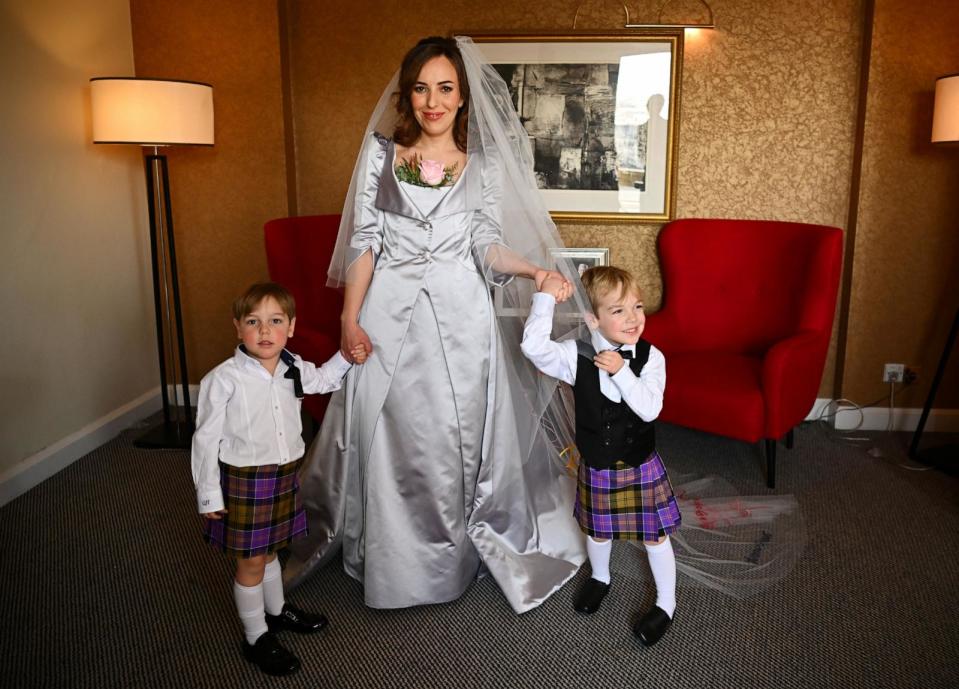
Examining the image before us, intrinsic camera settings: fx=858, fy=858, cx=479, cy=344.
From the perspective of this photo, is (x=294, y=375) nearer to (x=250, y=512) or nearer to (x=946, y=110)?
(x=250, y=512)

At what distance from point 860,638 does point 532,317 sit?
1.37 m

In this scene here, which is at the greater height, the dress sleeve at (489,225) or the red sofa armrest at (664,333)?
the dress sleeve at (489,225)

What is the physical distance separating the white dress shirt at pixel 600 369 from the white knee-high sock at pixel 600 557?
0.52 metres

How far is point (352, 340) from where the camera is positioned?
265 cm

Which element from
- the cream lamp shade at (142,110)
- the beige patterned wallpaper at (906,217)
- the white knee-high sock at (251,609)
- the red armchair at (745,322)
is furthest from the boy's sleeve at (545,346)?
the beige patterned wallpaper at (906,217)

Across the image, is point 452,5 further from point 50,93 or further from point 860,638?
point 860,638

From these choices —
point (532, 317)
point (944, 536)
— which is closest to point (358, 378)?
point (532, 317)

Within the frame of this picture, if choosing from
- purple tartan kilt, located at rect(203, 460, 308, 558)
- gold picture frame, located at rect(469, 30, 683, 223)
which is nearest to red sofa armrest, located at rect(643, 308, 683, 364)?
gold picture frame, located at rect(469, 30, 683, 223)

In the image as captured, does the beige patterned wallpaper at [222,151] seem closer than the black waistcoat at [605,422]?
No

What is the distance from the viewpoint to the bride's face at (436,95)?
2.60 m

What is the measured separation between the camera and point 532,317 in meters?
2.41

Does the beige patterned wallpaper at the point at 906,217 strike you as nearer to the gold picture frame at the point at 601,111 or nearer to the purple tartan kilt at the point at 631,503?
the gold picture frame at the point at 601,111

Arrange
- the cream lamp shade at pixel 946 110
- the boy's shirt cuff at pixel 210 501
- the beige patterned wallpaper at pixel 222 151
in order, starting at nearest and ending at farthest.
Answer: the boy's shirt cuff at pixel 210 501
the cream lamp shade at pixel 946 110
the beige patterned wallpaper at pixel 222 151

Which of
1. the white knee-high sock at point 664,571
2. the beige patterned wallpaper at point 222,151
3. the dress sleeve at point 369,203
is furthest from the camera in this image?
the beige patterned wallpaper at point 222,151
